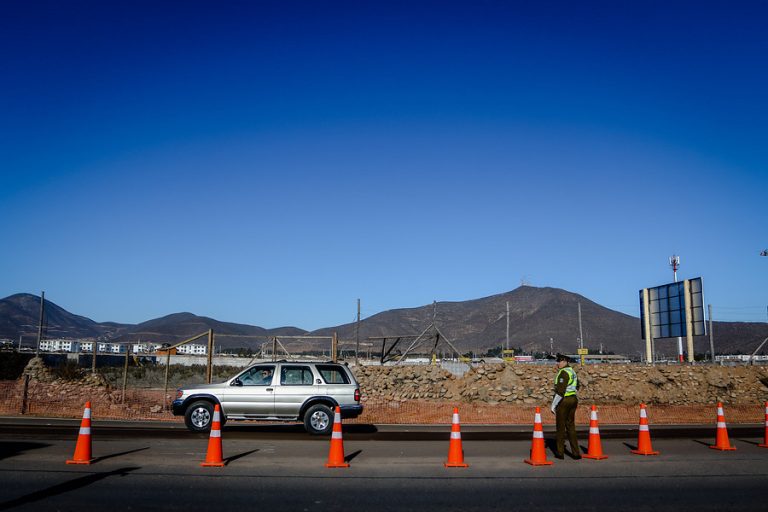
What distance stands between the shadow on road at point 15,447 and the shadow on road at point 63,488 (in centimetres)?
291

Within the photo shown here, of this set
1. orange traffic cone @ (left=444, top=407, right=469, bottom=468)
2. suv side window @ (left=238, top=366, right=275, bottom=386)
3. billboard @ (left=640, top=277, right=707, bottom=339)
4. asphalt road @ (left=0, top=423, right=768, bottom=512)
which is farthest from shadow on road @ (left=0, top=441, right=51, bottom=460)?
billboard @ (left=640, top=277, right=707, bottom=339)

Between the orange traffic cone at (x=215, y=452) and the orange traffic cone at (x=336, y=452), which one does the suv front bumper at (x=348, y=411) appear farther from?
the orange traffic cone at (x=215, y=452)

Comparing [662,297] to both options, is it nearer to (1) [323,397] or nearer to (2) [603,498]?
(1) [323,397]

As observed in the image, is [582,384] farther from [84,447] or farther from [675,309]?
[84,447]

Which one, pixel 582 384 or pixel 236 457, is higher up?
pixel 582 384

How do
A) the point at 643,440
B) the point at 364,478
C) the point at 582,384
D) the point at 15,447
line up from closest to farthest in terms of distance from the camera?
1. the point at 364,478
2. the point at 15,447
3. the point at 643,440
4. the point at 582,384

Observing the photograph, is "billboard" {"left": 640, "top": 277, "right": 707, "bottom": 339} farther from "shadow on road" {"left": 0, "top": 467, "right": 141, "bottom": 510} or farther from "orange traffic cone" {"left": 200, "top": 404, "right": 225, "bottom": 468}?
"shadow on road" {"left": 0, "top": 467, "right": 141, "bottom": 510}

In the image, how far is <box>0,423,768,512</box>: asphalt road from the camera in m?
8.26

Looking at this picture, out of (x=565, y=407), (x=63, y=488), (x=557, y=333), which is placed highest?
(x=557, y=333)

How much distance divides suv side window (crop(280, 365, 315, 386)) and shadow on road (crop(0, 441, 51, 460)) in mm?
5843

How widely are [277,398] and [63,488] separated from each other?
8.30 m

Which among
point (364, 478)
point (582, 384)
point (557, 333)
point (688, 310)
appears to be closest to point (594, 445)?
point (364, 478)

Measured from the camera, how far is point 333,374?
17359 millimetres

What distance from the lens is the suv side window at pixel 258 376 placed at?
1714cm
